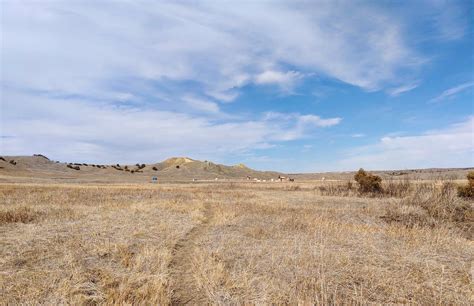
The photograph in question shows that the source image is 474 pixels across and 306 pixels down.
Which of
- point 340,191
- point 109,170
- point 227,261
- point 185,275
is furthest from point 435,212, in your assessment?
point 109,170

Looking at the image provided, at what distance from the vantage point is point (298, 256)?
8672 millimetres

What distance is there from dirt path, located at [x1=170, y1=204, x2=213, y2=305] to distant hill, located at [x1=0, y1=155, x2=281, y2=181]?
2248 inches

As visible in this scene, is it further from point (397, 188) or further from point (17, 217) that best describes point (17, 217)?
point (397, 188)

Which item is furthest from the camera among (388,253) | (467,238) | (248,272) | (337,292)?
(467,238)

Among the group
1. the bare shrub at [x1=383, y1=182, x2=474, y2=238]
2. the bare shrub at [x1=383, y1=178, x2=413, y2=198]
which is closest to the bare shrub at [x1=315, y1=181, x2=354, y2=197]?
the bare shrub at [x1=383, y1=178, x2=413, y2=198]

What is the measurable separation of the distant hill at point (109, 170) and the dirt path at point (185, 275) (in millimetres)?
57101

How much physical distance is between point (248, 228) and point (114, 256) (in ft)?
17.9

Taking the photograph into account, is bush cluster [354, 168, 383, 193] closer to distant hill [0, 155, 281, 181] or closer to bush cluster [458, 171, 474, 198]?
bush cluster [458, 171, 474, 198]

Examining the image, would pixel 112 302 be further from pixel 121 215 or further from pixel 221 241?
pixel 121 215

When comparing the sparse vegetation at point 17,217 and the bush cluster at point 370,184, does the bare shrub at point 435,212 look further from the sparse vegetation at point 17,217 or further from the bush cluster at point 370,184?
the sparse vegetation at point 17,217

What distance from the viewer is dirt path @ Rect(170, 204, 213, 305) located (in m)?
6.36

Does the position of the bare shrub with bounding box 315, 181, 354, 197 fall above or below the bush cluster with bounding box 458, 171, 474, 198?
below

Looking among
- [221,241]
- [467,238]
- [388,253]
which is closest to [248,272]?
[221,241]

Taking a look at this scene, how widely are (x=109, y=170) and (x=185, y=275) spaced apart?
279 feet
